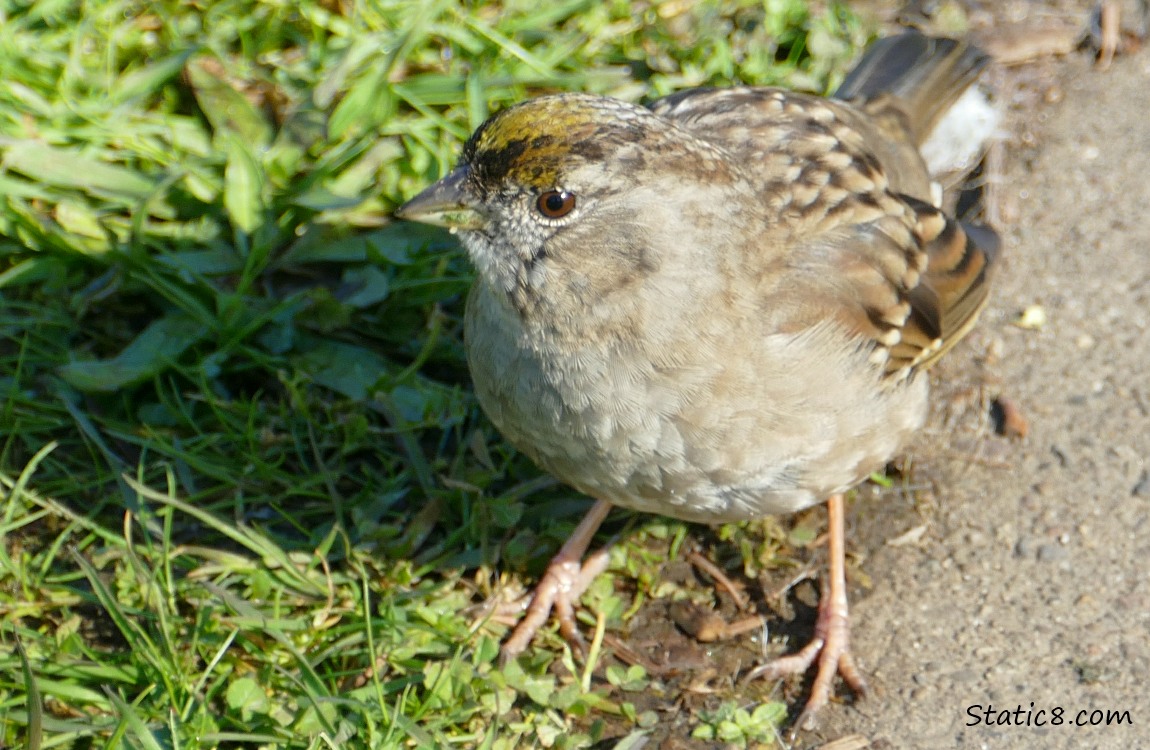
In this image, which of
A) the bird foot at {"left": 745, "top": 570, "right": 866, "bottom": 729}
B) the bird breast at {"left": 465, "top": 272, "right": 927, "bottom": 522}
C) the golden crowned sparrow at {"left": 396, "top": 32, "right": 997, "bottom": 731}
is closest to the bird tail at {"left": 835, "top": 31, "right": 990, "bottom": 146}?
the golden crowned sparrow at {"left": 396, "top": 32, "right": 997, "bottom": 731}

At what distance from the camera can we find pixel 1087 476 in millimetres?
4176

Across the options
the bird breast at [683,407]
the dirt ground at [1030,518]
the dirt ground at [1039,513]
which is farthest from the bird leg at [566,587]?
the dirt ground at [1039,513]

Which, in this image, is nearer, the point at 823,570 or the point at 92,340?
the point at 823,570

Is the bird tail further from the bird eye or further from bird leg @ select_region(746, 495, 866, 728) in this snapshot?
the bird eye

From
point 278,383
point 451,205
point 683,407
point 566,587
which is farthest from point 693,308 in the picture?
point 278,383

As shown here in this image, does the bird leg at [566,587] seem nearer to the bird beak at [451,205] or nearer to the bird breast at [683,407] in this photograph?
the bird breast at [683,407]

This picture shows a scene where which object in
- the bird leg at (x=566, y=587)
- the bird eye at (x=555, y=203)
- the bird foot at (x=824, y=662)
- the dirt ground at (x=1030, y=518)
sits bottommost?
Result: the bird leg at (x=566, y=587)

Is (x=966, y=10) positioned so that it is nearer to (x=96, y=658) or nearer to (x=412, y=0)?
(x=412, y=0)

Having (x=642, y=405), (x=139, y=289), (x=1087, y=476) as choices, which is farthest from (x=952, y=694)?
(x=139, y=289)

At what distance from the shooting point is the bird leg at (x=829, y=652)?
363cm

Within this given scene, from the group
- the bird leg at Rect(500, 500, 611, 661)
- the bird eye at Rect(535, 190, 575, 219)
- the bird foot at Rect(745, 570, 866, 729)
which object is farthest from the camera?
the bird leg at Rect(500, 500, 611, 661)

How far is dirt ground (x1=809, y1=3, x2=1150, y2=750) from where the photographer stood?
358 cm

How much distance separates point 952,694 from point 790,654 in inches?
18.7

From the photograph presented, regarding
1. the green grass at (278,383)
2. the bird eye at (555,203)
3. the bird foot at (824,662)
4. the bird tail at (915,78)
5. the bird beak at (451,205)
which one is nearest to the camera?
the bird eye at (555,203)
